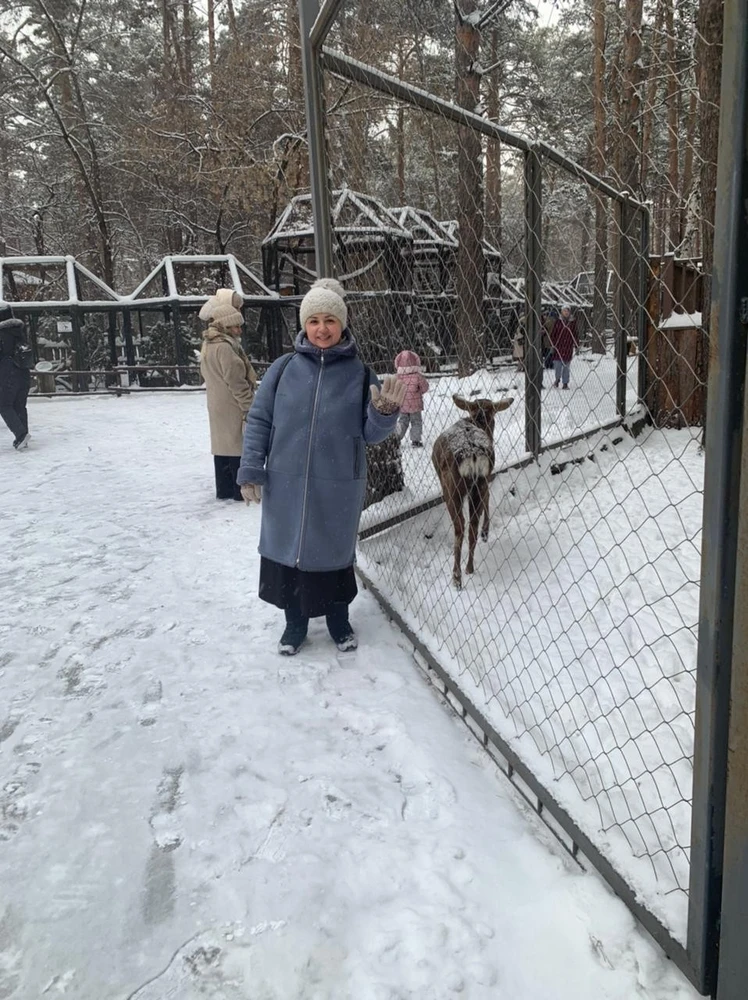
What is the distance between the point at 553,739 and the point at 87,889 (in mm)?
1684

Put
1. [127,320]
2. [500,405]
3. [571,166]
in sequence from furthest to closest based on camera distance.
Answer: [127,320], [571,166], [500,405]

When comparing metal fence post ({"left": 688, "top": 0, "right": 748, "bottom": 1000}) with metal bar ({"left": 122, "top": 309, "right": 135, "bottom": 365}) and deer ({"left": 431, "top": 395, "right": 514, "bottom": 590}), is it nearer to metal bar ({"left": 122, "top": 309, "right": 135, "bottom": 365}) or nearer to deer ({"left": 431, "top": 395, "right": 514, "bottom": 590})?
deer ({"left": 431, "top": 395, "right": 514, "bottom": 590})

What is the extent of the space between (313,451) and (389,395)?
1.46 feet

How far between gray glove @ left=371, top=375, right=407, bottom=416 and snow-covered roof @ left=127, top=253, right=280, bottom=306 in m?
12.9

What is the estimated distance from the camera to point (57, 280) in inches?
655

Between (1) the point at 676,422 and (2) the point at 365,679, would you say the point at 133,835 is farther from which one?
(1) the point at 676,422

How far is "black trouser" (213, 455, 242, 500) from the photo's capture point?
6.49m

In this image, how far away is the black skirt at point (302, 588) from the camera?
339 cm

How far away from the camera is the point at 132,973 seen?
5.93 feet

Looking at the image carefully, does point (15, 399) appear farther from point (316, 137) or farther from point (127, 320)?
point (127, 320)

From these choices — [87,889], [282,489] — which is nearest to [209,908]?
[87,889]

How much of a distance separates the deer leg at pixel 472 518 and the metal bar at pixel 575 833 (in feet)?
4.71

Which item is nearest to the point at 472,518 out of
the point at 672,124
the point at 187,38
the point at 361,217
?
the point at 672,124

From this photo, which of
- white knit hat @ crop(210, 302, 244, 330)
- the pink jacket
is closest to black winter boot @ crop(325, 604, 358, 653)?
the pink jacket
